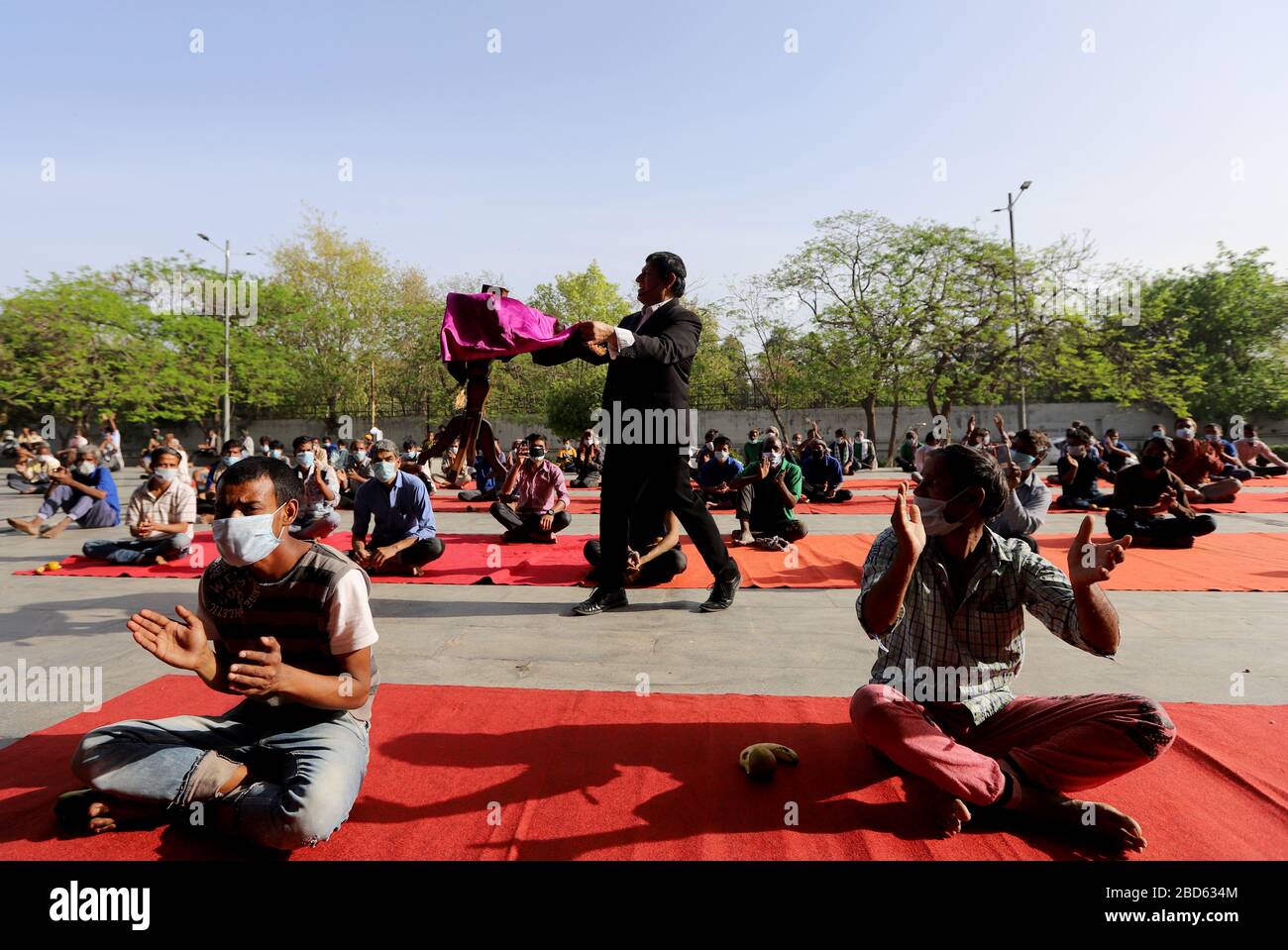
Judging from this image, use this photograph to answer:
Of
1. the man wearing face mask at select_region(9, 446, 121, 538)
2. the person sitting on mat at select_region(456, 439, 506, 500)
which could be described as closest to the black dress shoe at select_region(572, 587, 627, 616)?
the man wearing face mask at select_region(9, 446, 121, 538)

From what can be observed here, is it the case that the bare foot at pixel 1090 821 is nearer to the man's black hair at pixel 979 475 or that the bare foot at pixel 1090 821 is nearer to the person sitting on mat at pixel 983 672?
the person sitting on mat at pixel 983 672

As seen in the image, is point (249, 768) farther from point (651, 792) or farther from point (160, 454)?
point (160, 454)

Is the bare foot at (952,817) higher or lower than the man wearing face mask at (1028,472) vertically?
lower

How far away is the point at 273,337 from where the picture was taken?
1268 inches

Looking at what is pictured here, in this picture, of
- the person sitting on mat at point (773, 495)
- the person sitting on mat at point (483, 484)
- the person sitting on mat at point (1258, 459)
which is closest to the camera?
the person sitting on mat at point (773, 495)

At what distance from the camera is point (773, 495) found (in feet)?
26.3

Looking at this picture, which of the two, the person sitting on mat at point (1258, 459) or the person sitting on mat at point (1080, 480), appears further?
the person sitting on mat at point (1258, 459)

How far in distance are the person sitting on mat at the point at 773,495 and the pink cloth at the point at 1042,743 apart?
18.5ft

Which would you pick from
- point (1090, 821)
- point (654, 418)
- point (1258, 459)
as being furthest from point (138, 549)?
point (1258, 459)

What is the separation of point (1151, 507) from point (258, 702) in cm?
835

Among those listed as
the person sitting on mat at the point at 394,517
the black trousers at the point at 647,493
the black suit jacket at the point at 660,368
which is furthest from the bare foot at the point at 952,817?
the person sitting on mat at the point at 394,517

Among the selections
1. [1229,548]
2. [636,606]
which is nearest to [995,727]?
[636,606]

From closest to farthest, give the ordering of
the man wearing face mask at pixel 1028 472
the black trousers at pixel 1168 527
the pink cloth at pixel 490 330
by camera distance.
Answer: the pink cloth at pixel 490 330 → the man wearing face mask at pixel 1028 472 → the black trousers at pixel 1168 527

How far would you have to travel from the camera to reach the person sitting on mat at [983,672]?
2096 mm
